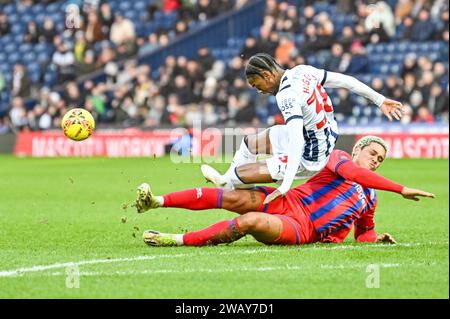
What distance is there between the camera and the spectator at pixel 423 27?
28.1 m

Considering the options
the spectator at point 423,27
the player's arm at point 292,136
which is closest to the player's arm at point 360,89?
the player's arm at point 292,136

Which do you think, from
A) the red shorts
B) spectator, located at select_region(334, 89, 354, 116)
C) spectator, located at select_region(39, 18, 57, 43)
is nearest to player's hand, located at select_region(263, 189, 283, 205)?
the red shorts

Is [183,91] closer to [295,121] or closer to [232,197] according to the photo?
[232,197]

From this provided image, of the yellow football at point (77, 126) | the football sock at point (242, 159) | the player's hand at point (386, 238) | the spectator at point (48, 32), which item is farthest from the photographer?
the spectator at point (48, 32)

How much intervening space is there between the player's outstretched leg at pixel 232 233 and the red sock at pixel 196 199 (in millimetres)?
223

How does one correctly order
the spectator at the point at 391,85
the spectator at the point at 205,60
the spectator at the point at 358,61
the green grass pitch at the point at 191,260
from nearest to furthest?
the green grass pitch at the point at 191,260 → the spectator at the point at 391,85 → the spectator at the point at 358,61 → the spectator at the point at 205,60

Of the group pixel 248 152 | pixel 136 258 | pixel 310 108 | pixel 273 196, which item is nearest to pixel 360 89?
pixel 310 108

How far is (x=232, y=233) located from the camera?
9172 mm

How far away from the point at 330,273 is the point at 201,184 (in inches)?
462

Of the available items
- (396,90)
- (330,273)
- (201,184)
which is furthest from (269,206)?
(396,90)

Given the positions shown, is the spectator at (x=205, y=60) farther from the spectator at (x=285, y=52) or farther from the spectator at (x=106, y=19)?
the spectator at (x=106, y=19)

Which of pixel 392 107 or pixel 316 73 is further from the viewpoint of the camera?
pixel 392 107

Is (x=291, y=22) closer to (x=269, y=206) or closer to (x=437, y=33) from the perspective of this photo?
(x=437, y=33)

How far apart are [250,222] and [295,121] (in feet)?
3.25
